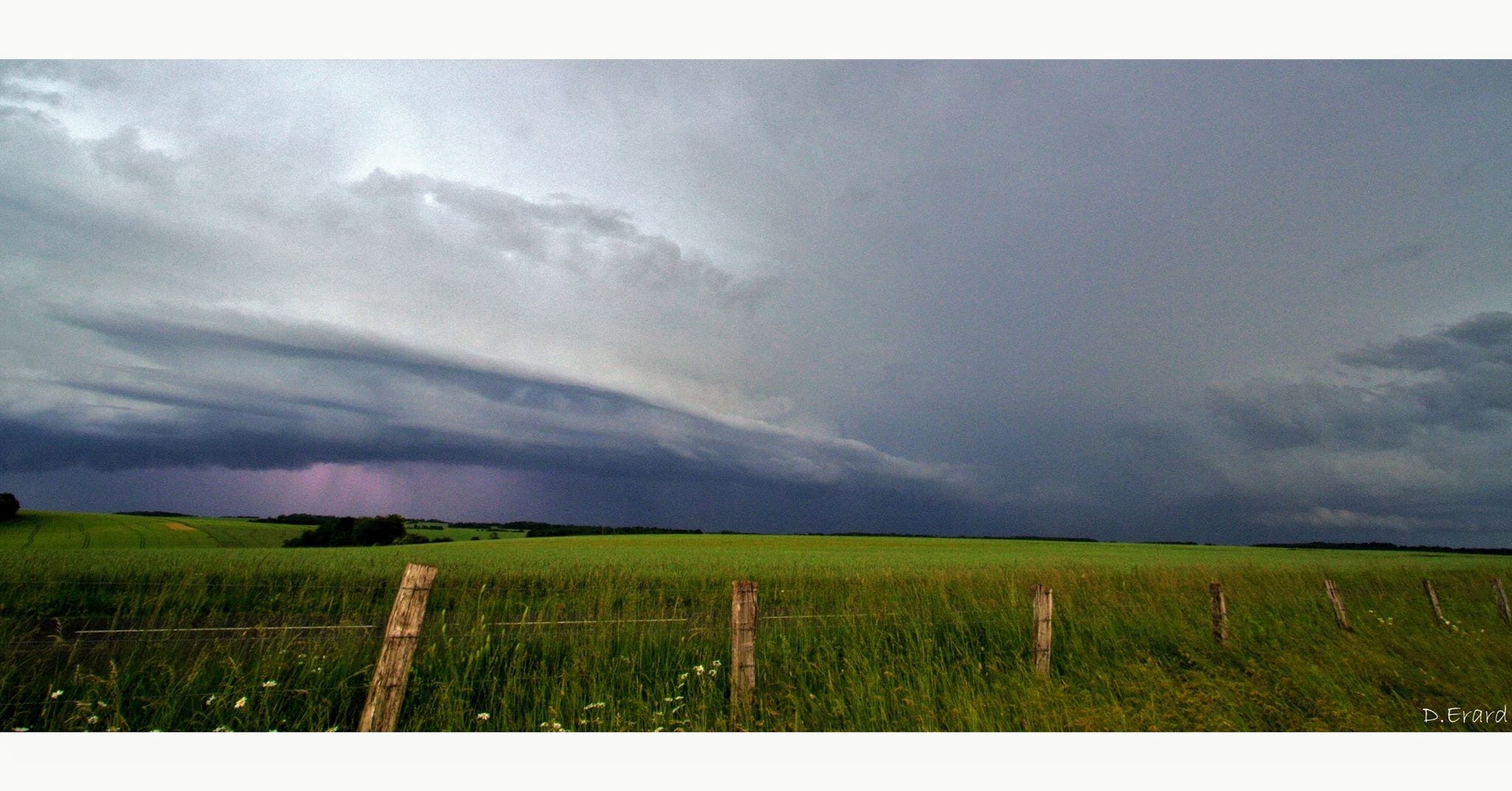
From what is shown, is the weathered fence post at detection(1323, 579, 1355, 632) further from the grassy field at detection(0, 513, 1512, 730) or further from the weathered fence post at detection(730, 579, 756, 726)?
the weathered fence post at detection(730, 579, 756, 726)

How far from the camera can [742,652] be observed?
22.1ft

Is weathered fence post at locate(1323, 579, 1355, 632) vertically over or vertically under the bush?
over

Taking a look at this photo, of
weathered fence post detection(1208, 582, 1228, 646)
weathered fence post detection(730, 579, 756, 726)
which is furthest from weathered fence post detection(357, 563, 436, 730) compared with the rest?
weathered fence post detection(1208, 582, 1228, 646)

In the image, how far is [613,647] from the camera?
8.80 meters

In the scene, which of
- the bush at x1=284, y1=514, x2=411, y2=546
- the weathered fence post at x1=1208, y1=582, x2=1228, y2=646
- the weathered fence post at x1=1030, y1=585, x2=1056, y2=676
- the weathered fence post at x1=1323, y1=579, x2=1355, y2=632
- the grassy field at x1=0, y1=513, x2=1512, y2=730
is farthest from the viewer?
the bush at x1=284, y1=514, x2=411, y2=546

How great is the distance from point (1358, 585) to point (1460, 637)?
631 inches

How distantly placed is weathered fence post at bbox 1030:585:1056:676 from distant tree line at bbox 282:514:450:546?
5027 centimetres

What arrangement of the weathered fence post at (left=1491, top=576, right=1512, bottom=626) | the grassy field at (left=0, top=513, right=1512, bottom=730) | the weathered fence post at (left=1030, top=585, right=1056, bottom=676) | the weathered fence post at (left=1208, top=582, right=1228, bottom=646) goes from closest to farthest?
the grassy field at (left=0, top=513, right=1512, bottom=730) → the weathered fence post at (left=1030, top=585, right=1056, bottom=676) → the weathered fence post at (left=1208, top=582, right=1228, bottom=646) → the weathered fence post at (left=1491, top=576, right=1512, bottom=626)

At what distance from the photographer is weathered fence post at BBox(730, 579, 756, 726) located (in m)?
6.70

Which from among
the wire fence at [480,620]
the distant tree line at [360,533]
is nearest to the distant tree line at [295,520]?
the distant tree line at [360,533]

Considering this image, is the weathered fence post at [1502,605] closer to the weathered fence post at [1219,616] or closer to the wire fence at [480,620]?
the wire fence at [480,620]

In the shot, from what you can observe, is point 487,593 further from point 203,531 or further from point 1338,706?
point 203,531

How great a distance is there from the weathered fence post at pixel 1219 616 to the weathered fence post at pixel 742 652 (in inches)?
319

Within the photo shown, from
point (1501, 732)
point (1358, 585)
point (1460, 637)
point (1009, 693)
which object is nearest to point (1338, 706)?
point (1501, 732)
